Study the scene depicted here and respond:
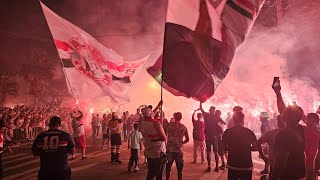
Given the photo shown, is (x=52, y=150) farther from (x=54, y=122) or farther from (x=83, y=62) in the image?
(x=83, y=62)

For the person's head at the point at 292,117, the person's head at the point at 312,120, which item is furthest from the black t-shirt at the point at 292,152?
the person's head at the point at 312,120

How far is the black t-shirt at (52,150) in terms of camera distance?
5133 mm

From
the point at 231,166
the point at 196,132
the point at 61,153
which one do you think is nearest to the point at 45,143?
the point at 61,153

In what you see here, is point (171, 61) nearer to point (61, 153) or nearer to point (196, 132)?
point (61, 153)

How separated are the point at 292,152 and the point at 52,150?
3.76 meters

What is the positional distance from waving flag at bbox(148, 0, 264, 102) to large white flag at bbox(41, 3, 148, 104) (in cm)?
478

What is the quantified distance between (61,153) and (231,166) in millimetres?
2921

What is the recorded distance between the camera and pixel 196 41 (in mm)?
5711

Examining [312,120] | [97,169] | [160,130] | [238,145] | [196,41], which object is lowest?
[97,169]

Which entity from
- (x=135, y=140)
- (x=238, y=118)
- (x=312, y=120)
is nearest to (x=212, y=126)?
(x=135, y=140)

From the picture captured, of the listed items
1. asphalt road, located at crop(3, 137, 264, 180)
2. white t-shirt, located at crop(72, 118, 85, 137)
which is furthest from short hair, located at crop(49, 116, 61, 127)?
white t-shirt, located at crop(72, 118, 85, 137)

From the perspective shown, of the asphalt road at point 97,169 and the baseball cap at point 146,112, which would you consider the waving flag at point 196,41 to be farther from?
the asphalt road at point 97,169

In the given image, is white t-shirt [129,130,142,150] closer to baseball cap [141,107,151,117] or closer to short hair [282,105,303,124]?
→ baseball cap [141,107,151,117]

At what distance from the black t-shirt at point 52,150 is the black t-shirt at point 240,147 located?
277 centimetres
